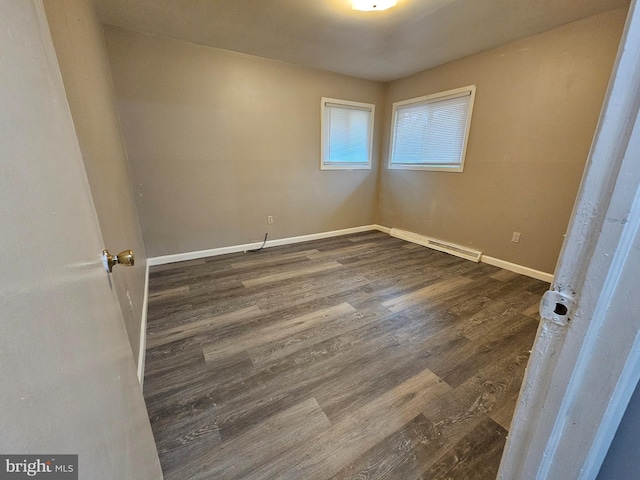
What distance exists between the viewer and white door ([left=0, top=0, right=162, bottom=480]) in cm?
29

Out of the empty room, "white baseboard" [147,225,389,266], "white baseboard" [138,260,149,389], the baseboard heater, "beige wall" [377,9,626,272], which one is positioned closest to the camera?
the empty room

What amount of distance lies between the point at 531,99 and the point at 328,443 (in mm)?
3517

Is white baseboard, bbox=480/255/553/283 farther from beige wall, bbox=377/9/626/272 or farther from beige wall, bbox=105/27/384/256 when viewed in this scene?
beige wall, bbox=105/27/384/256

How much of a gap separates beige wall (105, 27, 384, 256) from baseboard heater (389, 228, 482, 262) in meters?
1.32

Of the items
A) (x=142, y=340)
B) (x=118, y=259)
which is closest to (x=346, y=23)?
(x=118, y=259)

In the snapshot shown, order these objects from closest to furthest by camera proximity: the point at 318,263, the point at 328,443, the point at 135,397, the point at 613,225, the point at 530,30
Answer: the point at 613,225
the point at 135,397
the point at 328,443
the point at 530,30
the point at 318,263

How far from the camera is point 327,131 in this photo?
3.88 m

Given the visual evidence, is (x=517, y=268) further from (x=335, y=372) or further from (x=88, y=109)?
(x=88, y=109)

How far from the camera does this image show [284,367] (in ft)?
5.25

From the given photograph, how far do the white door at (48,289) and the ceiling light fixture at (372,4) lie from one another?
2.16 meters

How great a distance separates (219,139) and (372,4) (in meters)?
2.13

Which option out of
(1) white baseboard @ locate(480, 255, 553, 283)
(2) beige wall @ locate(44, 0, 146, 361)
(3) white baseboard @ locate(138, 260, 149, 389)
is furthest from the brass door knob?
(1) white baseboard @ locate(480, 255, 553, 283)

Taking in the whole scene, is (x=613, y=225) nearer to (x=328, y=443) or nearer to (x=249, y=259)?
(x=328, y=443)

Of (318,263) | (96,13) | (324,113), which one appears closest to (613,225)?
(318,263)
